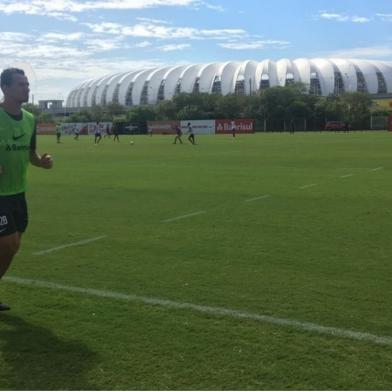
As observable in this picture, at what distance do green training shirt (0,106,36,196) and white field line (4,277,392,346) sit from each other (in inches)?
51.9

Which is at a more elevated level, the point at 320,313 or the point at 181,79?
the point at 181,79

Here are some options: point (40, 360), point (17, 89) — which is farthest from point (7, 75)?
point (40, 360)

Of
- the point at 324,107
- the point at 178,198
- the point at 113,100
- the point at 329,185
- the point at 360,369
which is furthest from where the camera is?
the point at 113,100

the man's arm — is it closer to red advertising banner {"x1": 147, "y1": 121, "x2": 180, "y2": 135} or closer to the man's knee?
the man's knee

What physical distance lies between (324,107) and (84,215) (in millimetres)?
97627

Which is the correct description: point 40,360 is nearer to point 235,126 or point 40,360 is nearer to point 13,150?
point 13,150

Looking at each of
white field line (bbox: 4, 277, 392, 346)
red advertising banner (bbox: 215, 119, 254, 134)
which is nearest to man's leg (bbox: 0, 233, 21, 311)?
white field line (bbox: 4, 277, 392, 346)

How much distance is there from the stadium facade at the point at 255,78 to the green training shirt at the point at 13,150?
153 metres

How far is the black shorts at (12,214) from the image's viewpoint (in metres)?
5.15

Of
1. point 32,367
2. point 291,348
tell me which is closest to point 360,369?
point 291,348

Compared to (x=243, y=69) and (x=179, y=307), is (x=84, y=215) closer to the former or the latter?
(x=179, y=307)

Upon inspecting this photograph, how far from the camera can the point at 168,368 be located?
13.7 ft

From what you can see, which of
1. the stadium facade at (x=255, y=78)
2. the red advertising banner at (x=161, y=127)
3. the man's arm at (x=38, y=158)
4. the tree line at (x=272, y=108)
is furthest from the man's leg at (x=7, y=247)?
the stadium facade at (x=255, y=78)

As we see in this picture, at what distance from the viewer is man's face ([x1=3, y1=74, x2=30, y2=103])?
5.14m
